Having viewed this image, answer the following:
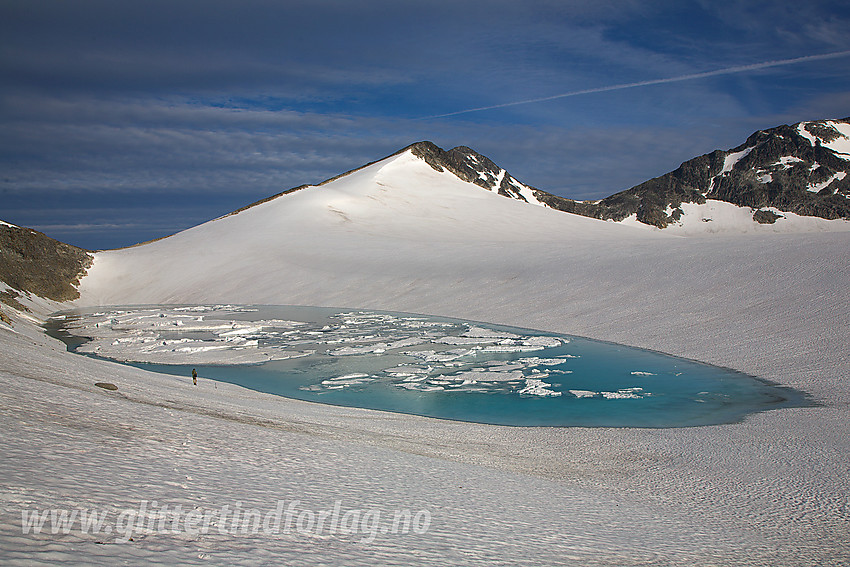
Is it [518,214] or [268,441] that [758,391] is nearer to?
[268,441]

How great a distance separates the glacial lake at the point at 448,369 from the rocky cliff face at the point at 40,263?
17.1 m

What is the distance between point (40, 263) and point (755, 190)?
155m

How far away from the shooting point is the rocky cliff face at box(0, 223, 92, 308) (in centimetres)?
4203

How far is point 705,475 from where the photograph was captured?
7398 mm

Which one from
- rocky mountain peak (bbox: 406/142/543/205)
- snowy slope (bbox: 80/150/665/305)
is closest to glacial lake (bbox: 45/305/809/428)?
snowy slope (bbox: 80/150/665/305)

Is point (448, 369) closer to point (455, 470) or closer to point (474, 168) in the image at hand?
point (455, 470)

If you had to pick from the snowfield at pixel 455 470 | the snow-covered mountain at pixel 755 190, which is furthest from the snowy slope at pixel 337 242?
the snow-covered mountain at pixel 755 190

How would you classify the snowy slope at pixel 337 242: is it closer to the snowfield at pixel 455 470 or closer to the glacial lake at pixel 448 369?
the glacial lake at pixel 448 369

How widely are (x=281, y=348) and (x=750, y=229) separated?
485 feet

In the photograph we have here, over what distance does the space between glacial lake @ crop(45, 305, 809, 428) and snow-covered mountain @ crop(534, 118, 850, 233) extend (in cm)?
11398

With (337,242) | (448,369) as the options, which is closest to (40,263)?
(337,242)

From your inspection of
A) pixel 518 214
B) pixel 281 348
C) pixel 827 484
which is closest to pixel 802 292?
pixel 827 484

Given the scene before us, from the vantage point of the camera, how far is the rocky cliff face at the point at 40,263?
42.0 meters

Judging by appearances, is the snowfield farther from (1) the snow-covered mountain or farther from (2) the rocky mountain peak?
(1) the snow-covered mountain
